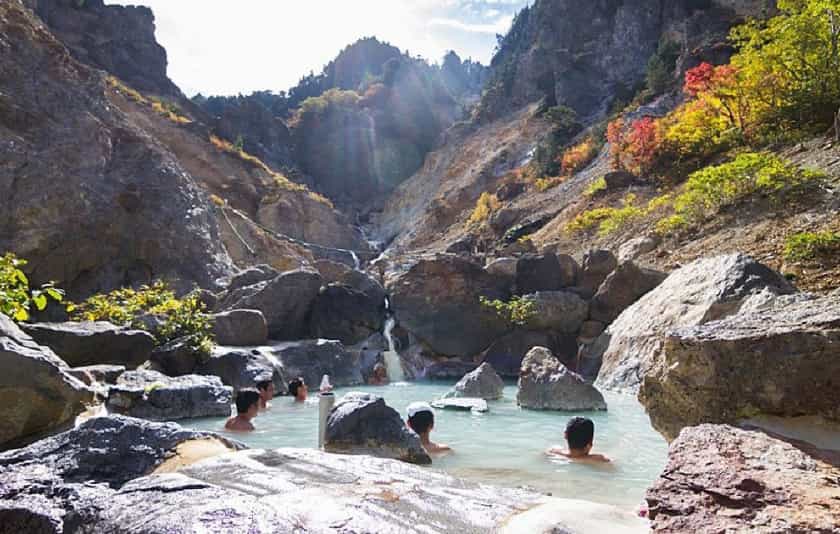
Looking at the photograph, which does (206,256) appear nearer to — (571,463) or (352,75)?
(571,463)

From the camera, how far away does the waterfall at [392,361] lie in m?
14.9

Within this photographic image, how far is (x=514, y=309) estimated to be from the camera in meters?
14.4

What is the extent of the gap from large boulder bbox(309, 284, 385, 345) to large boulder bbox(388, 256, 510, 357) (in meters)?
0.77

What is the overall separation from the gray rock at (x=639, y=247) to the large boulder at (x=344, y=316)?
7.26 meters

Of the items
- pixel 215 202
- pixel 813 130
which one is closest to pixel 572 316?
pixel 813 130

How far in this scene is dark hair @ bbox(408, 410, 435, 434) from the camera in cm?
650

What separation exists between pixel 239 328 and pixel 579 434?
28.9 ft

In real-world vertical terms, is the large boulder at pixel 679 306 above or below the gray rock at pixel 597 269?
below

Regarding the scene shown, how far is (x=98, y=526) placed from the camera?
8.21 ft

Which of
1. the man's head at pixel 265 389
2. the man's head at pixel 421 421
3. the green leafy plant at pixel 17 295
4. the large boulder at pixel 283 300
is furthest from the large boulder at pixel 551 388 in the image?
the large boulder at pixel 283 300

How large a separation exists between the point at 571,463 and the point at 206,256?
16.5 meters

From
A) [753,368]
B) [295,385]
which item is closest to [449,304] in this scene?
[295,385]

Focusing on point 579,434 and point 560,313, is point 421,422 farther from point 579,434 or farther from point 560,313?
point 560,313

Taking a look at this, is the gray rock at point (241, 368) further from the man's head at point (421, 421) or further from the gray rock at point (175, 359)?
the man's head at point (421, 421)
